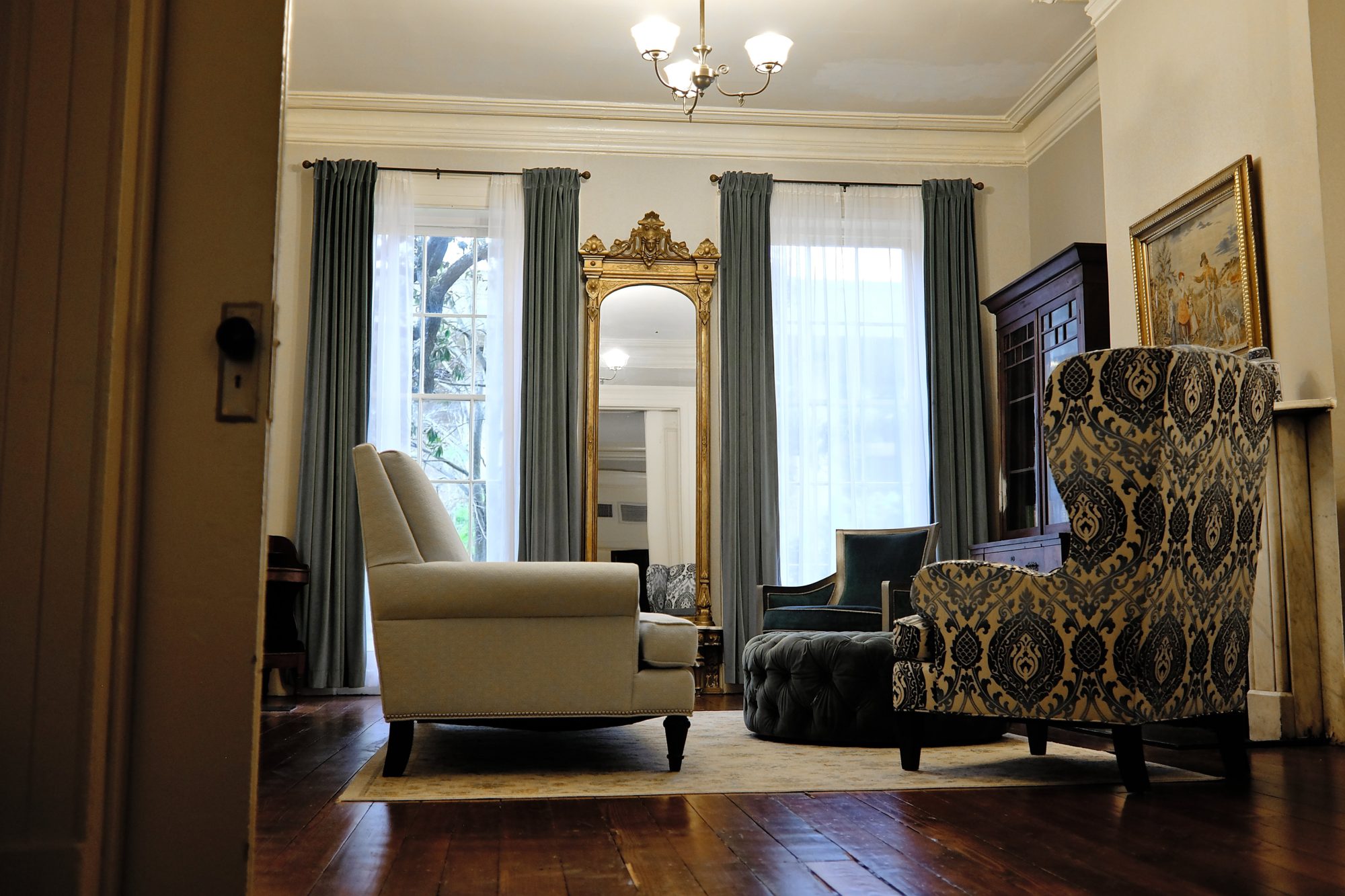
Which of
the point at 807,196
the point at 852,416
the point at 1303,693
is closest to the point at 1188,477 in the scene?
the point at 1303,693

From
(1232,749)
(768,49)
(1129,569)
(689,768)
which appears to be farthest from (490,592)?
(768,49)

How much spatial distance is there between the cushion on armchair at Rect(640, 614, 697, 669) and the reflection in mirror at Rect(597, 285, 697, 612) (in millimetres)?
2952

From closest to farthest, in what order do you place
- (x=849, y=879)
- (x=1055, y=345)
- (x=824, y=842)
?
(x=849, y=879), (x=824, y=842), (x=1055, y=345)

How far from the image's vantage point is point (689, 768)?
3.00 meters

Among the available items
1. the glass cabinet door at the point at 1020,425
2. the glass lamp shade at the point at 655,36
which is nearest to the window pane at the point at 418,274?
the glass lamp shade at the point at 655,36

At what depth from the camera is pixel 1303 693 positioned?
11.5ft

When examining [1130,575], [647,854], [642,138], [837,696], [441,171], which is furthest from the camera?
[642,138]

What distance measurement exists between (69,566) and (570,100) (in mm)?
5641

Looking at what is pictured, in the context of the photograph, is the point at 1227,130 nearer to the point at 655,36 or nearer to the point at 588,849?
the point at 655,36

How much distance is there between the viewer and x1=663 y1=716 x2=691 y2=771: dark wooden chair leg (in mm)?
2922

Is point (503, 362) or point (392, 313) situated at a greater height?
point (392, 313)

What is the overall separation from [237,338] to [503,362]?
201 inches

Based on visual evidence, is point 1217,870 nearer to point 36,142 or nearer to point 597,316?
point 36,142

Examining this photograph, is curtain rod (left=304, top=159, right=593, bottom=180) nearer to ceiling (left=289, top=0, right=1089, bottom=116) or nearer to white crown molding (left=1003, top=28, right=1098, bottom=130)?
ceiling (left=289, top=0, right=1089, bottom=116)
